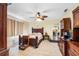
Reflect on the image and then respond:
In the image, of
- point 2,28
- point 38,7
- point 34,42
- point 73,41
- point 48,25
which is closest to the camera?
point 2,28

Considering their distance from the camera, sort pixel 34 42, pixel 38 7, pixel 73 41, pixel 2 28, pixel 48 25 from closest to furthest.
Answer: pixel 2 28 < pixel 73 41 < pixel 38 7 < pixel 34 42 < pixel 48 25

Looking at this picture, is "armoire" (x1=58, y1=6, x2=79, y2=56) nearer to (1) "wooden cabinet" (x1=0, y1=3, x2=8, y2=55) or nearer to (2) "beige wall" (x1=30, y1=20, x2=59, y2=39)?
(1) "wooden cabinet" (x1=0, y1=3, x2=8, y2=55)

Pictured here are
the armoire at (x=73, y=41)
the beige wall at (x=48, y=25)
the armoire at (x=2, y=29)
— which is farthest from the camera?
the beige wall at (x=48, y=25)

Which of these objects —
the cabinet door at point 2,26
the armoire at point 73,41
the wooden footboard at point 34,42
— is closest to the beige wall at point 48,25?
the wooden footboard at point 34,42

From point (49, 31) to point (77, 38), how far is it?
7.95 meters

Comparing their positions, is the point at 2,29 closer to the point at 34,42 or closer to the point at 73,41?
the point at 73,41

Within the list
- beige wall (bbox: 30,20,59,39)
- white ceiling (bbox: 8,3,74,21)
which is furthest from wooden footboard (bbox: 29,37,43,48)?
beige wall (bbox: 30,20,59,39)

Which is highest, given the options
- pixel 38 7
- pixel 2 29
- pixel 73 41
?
pixel 38 7

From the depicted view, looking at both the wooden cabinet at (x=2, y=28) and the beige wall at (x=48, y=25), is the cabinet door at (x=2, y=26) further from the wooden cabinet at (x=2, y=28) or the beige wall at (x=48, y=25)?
the beige wall at (x=48, y=25)

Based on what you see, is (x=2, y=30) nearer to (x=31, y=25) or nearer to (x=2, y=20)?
(x=2, y=20)

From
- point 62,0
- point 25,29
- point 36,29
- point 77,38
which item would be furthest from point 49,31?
point 62,0

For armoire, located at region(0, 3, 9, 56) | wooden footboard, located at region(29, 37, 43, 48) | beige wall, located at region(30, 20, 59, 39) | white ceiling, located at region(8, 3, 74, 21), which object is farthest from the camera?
beige wall, located at region(30, 20, 59, 39)

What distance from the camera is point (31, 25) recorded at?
1273 cm

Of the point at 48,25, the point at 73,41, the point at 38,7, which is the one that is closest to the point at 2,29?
the point at 73,41
